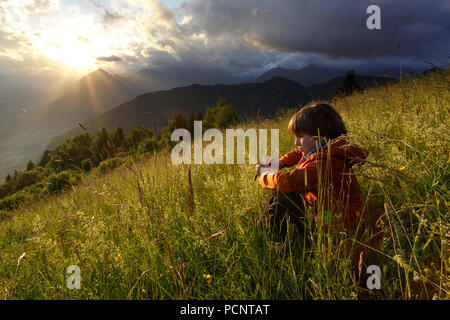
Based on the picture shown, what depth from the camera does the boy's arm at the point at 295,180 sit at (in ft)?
6.10

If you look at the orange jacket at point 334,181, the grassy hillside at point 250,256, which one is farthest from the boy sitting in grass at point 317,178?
the grassy hillside at point 250,256

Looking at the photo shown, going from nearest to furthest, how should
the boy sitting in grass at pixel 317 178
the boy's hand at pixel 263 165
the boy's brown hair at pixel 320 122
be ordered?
the boy sitting in grass at pixel 317 178 → the boy's brown hair at pixel 320 122 → the boy's hand at pixel 263 165

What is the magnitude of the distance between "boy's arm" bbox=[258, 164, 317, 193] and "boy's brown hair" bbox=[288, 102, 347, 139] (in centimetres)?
44

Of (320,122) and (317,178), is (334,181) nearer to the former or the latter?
(317,178)

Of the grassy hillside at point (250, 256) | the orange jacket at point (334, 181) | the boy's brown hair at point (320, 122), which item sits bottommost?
the grassy hillside at point (250, 256)

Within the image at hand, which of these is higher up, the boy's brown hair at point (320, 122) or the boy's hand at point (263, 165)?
the boy's brown hair at point (320, 122)

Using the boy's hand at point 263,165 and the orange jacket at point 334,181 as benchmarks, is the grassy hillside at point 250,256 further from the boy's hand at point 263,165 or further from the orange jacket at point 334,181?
the boy's hand at point 263,165

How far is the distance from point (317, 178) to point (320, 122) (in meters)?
0.56

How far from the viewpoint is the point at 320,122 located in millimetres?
2123

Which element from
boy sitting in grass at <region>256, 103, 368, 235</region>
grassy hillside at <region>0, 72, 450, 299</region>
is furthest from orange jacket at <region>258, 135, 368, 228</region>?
grassy hillside at <region>0, 72, 450, 299</region>

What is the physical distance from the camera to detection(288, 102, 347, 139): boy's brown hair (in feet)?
6.98

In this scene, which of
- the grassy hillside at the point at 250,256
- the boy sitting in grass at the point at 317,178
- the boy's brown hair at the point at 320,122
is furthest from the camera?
the boy's brown hair at the point at 320,122
